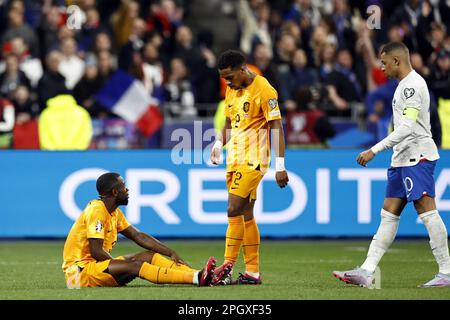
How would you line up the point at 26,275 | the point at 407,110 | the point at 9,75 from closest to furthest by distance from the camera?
the point at 407,110 < the point at 26,275 < the point at 9,75

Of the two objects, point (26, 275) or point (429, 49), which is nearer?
point (26, 275)

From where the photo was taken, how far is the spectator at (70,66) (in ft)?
67.1

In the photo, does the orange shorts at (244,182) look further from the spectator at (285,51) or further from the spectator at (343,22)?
the spectator at (343,22)

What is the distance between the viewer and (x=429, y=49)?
2055cm

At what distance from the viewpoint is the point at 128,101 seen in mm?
19516

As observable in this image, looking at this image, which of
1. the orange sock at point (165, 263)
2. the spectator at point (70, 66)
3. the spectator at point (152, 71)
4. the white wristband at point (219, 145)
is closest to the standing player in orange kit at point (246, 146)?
the white wristband at point (219, 145)

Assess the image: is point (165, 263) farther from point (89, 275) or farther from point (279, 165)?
point (279, 165)

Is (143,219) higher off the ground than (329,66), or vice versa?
(329,66)

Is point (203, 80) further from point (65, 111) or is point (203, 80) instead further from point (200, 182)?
point (200, 182)

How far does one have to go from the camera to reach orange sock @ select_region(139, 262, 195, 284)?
10.6 metres

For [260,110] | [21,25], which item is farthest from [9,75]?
[260,110]

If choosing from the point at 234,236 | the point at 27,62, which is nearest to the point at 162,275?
the point at 234,236

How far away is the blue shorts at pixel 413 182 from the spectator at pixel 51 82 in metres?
9.50

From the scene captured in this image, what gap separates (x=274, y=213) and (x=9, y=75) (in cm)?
587
